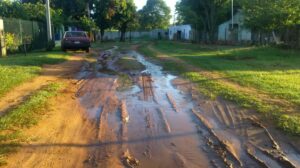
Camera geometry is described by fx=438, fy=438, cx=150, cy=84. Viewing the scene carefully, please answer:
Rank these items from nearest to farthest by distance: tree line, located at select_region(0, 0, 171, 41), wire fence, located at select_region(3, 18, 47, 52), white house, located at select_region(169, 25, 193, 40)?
wire fence, located at select_region(3, 18, 47, 52) → tree line, located at select_region(0, 0, 171, 41) → white house, located at select_region(169, 25, 193, 40)

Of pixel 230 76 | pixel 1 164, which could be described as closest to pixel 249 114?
pixel 1 164

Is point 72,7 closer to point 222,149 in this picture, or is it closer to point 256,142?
point 256,142

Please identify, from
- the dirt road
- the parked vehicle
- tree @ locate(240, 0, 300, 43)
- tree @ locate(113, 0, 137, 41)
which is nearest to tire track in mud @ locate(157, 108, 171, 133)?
the dirt road

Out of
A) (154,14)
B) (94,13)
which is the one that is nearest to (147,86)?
(94,13)

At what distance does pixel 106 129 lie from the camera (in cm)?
772

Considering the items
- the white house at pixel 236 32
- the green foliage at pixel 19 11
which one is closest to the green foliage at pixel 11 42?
the green foliage at pixel 19 11

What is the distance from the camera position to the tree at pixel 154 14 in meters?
116

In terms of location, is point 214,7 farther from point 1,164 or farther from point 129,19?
point 1,164

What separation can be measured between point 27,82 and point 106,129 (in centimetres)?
671

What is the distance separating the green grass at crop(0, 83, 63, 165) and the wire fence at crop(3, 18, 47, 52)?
15.3 meters

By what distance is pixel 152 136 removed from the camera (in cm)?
723

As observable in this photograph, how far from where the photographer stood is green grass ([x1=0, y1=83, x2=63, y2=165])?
6.57 meters

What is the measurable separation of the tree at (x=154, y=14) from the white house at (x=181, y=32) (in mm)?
24024

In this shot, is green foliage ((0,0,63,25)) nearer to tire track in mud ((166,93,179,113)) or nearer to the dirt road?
the dirt road
